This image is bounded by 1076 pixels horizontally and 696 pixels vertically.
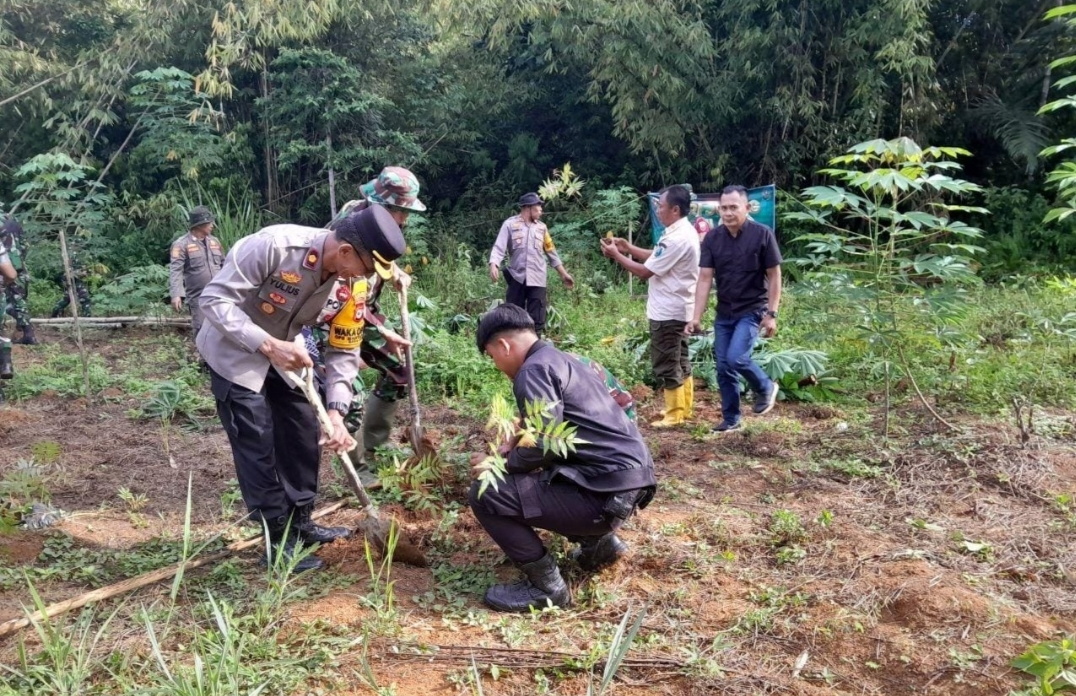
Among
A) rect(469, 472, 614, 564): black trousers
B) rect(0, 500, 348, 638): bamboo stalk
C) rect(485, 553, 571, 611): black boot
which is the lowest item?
rect(0, 500, 348, 638): bamboo stalk

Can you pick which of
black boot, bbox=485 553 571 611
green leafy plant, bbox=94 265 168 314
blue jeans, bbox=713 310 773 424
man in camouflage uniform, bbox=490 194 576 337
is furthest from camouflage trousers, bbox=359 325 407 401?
green leafy plant, bbox=94 265 168 314

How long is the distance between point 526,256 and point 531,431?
5.18 m

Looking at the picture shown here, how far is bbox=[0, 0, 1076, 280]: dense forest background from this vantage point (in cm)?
1152

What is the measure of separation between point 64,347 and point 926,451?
881cm

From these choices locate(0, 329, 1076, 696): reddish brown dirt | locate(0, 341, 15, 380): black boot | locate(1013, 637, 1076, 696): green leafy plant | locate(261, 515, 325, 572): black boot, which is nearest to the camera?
locate(1013, 637, 1076, 696): green leafy plant

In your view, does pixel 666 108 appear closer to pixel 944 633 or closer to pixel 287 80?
pixel 287 80

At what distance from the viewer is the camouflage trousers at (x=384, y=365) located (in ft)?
14.0

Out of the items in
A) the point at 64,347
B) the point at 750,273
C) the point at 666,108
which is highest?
the point at 666,108

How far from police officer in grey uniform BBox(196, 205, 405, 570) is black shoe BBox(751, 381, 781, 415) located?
3.16 metres

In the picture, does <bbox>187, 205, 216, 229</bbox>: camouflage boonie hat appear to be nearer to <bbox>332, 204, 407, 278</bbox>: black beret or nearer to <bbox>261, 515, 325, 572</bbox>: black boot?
<bbox>261, 515, 325, 572</bbox>: black boot

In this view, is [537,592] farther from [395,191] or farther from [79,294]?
[79,294]

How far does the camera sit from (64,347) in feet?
30.3

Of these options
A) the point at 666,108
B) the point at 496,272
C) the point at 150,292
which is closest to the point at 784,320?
the point at 496,272

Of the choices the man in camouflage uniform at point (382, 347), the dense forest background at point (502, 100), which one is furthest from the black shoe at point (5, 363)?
the man in camouflage uniform at point (382, 347)
